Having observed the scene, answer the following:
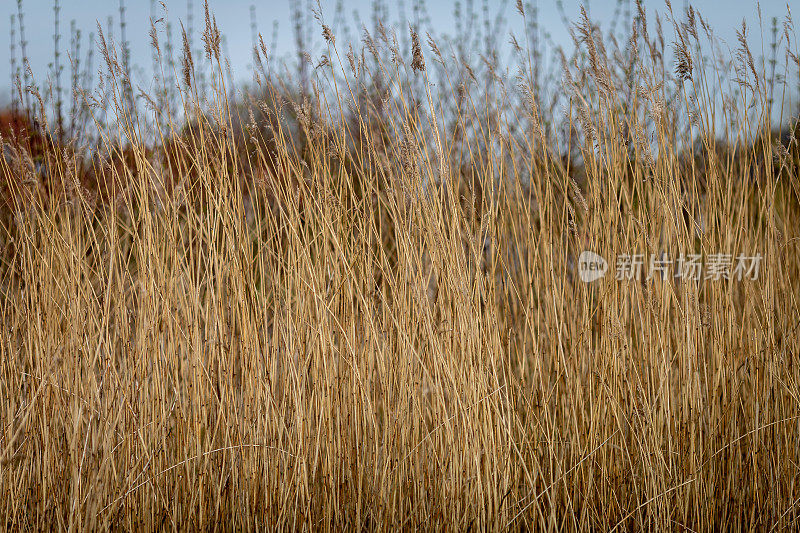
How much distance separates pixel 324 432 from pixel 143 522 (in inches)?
20.7

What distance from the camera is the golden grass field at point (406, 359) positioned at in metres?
1.63

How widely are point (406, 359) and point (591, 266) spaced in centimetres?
57

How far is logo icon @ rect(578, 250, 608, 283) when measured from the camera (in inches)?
71.6

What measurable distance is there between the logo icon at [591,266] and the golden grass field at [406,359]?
32 mm

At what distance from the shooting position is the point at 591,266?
1.83 metres

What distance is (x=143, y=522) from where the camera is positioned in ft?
5.66

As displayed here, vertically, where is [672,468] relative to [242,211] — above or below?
below

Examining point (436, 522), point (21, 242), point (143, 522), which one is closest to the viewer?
point (436, 522)

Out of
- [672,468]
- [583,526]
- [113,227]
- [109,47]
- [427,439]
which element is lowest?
[583,526]

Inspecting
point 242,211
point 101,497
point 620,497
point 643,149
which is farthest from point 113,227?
point 620,497

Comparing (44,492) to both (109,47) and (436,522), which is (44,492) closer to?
(436,522)

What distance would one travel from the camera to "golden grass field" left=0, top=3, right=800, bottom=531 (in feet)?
5.36

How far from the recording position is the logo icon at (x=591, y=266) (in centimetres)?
A: 182

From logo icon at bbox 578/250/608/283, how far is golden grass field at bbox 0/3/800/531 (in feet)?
0.11
